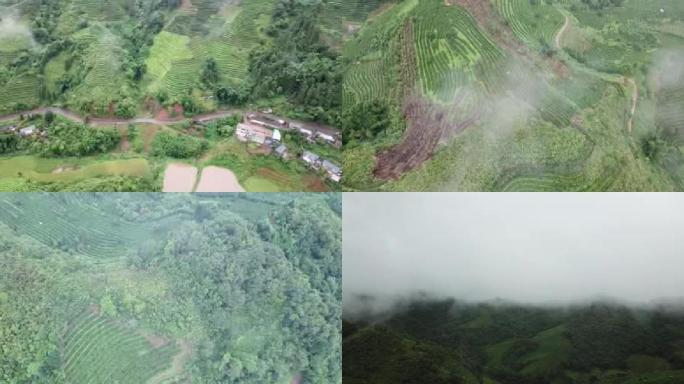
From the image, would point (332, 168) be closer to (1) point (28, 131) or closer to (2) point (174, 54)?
(2) point (174, 54)

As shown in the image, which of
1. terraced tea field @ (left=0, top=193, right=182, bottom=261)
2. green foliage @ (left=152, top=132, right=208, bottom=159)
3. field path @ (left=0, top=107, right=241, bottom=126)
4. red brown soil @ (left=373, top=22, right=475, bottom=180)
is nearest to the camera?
terraced tea field @ (left=0, top=193, right=182, bottom=261)

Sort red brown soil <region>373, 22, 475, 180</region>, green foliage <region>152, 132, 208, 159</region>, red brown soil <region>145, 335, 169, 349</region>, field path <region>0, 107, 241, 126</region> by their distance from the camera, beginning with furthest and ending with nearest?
field path <region>0, 107, 241, 126</region>, green foliage <region>152, 132, 208, 159</region>, red brown soil <region>373, 22, 475, 180</region>, red brown soil <region>145, 335, 169, 349</region>

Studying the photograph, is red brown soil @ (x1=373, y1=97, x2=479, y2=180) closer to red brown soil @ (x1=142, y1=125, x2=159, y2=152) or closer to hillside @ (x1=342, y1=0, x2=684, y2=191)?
hillside @ (x1=342, y1=0, x2=684, y2=191)

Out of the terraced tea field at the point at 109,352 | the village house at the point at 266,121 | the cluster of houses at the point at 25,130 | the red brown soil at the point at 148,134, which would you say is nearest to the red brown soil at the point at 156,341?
the terraced tea field at the point at 109,352

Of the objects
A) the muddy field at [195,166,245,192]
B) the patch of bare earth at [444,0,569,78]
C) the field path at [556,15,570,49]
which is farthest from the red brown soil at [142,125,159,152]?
the field path at [556,15,570,49]

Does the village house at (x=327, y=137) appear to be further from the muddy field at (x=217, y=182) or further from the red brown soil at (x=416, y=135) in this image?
the muddy field at (x=217, y=182)

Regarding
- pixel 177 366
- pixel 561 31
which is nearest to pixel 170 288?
pixel 177 366

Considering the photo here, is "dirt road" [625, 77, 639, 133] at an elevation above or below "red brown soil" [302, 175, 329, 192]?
above
